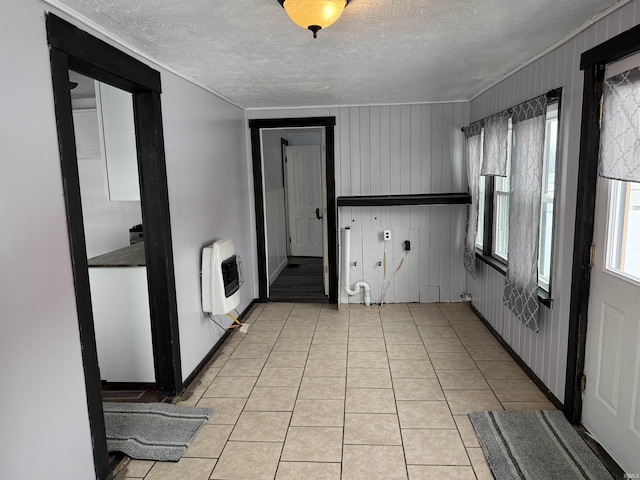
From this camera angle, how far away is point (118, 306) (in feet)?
10.0

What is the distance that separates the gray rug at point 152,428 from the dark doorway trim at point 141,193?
8.4 inches

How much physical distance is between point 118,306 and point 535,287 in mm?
2863

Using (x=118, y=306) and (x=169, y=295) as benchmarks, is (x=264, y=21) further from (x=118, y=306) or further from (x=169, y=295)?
(x=118, y=306)

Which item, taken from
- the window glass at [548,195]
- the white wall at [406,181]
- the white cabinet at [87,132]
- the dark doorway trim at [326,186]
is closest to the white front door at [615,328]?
the window glass at [548,195]

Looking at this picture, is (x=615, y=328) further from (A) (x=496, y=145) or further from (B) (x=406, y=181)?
(B) (x=406, y=181)

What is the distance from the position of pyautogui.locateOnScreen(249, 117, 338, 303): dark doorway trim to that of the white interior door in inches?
97.3

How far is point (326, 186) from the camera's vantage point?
15.9 feet

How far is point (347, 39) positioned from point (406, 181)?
8.33 feet

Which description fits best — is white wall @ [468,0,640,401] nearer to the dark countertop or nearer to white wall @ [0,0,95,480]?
white wall @ [0,0,95,480]

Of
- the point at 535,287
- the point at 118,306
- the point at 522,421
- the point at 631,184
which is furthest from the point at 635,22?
the point at 118,306

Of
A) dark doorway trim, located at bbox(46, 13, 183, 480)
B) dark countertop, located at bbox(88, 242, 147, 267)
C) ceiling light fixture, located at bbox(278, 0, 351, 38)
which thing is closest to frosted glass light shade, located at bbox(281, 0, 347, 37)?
ceiling light fixture, located at bbox(278, 0, 351, 38)

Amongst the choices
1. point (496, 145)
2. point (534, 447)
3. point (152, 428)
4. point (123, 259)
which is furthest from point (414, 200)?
point (152, 428)

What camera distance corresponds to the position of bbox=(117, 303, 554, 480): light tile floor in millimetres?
2236

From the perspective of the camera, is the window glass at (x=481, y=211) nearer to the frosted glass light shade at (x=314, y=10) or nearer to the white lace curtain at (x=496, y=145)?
the white lace curtain at (x=496, y=145)
